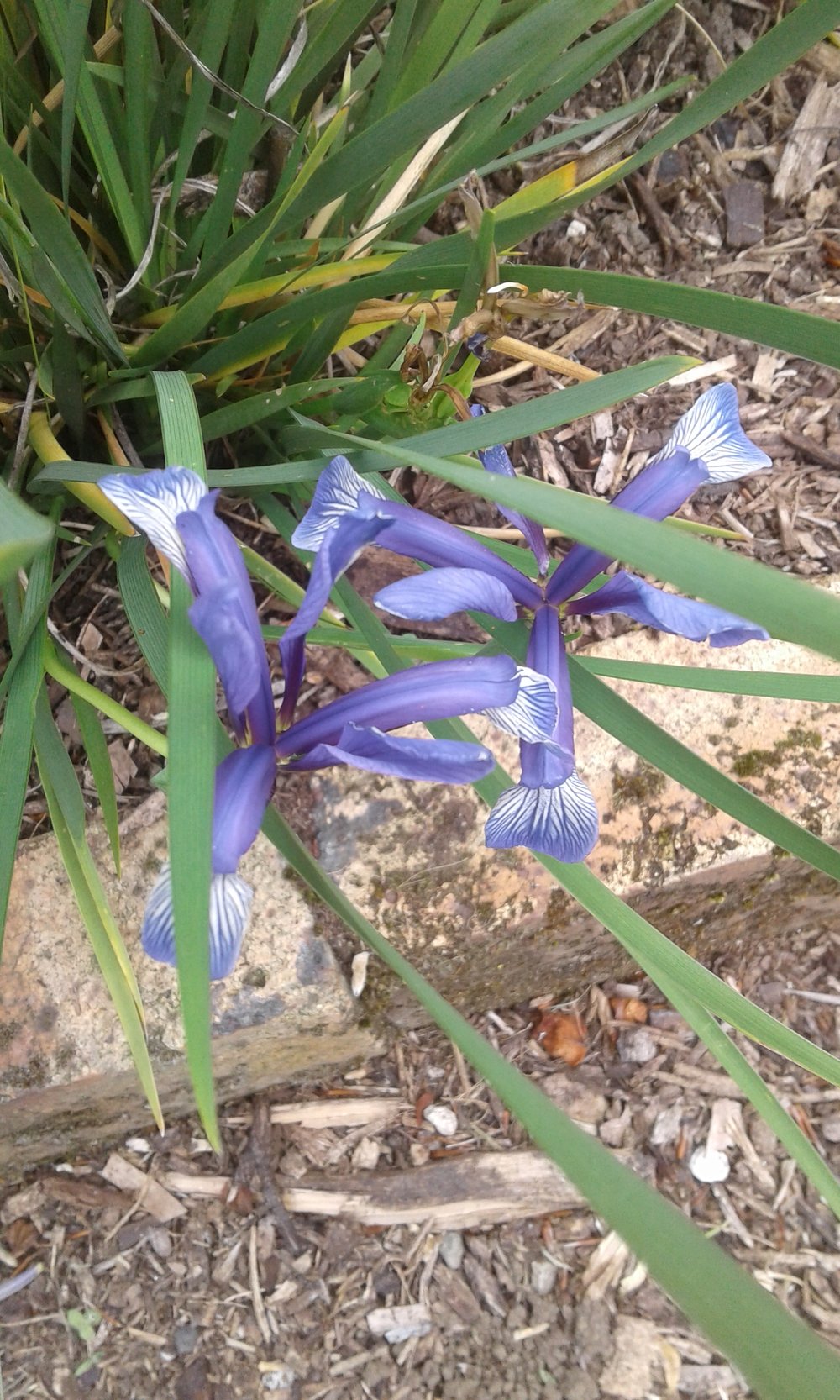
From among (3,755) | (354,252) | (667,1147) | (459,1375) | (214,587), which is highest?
(354,252)

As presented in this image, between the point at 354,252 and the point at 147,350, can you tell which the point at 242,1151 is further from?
the point at 354,252

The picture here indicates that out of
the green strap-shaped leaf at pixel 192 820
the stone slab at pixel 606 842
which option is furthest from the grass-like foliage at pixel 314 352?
the stone slab at pixel 606 842

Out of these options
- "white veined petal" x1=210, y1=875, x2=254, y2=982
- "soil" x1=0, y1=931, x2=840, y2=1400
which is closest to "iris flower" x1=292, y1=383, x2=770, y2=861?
"white veined petal" x1=210, y1=875, x2=254, y2=982

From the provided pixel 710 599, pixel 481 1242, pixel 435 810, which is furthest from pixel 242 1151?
pixel 710 599

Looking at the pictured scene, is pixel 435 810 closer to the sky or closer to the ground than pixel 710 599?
closer to the ground

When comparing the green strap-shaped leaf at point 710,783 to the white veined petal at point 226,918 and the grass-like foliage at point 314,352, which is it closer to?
the grass-like foliage at point 314,352

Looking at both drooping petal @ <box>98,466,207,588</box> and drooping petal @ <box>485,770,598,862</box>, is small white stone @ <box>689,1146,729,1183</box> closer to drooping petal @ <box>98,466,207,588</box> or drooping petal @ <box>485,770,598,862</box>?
drooping petal @ <box>485,770,598,862</box>

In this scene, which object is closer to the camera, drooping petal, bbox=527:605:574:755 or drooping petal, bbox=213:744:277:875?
drooping petal, bbox=213:744:277:875
